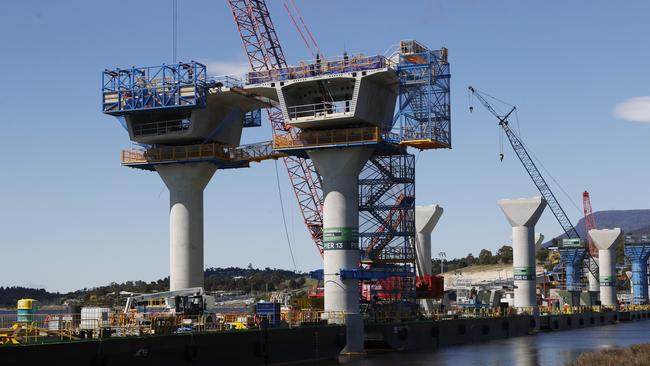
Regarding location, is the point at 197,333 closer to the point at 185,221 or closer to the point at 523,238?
the point at 185,221

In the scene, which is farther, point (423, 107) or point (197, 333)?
point (423, 107)

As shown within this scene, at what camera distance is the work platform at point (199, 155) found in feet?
311

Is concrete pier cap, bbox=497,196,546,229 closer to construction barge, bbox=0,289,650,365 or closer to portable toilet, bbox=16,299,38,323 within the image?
construction barge, bbox=0,289,650,365

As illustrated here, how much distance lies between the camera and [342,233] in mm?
86938

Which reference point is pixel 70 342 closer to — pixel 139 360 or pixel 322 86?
pixel 139 360

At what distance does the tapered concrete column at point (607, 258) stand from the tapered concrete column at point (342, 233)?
340 ft

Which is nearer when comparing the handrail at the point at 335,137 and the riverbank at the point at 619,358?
the riverbank at the point at 619,358

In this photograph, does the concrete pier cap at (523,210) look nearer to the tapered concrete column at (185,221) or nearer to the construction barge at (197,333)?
the construction barge at (197,333)

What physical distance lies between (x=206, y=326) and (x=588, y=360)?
103ft

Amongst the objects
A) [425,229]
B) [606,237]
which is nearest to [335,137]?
[425,229]

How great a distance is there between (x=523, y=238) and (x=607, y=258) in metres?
60.1

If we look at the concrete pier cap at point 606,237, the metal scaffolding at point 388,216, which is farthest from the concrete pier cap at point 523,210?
the concrete pier cap at point 606,237

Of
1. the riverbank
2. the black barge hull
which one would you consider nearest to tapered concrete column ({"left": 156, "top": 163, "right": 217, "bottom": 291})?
the black barge hull

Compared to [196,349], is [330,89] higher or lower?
higher
